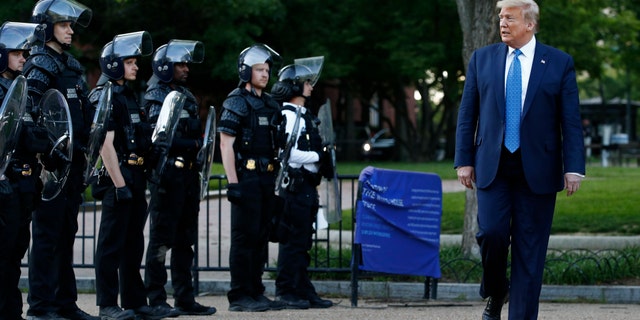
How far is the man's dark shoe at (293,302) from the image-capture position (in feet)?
34.3

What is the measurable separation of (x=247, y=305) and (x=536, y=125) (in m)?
3.45

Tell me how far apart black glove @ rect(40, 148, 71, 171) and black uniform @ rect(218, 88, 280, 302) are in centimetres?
185

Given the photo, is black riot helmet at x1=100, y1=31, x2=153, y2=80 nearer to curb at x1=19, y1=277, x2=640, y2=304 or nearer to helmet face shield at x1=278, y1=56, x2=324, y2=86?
helmet face shield at x1=278, y1=56, x2=324, y2=86

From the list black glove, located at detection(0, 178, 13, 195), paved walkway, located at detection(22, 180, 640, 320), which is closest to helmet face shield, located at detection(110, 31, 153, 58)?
black glove, located at detection(0, 178, 13, 195)

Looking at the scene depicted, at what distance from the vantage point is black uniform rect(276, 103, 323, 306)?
34.6 feet

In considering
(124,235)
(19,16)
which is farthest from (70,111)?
(19,16)

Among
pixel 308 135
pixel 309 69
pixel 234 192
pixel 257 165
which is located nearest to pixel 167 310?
pixel 234 192

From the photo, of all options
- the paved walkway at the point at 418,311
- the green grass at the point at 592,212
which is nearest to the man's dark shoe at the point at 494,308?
the paved walkway at the point at 418,311

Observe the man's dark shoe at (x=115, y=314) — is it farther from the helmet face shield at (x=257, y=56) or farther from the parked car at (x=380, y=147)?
the parked car at (x=380, y=147)

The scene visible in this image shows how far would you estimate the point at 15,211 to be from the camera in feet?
26.2

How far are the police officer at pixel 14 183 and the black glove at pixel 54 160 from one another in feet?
0.28

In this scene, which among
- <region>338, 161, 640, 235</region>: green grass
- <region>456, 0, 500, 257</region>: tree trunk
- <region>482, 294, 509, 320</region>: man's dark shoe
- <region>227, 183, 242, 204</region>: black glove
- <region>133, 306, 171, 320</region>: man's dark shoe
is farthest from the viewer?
<region>338, 161, 640, 235</region>: green grass

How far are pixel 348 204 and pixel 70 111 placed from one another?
30.6ft

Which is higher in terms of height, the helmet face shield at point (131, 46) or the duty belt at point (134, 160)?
the helmet face shield at point (131, 46)
